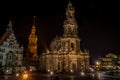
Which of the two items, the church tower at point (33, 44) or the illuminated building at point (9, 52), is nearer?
the illuminated building at point (9, 52)

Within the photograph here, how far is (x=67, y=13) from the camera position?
9056cm

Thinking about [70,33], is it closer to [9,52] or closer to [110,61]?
[9,52]

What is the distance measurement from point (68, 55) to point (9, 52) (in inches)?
827

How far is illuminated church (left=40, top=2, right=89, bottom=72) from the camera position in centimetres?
8344

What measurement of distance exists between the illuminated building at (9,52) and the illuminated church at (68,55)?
10679mm

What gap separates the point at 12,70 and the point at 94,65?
2202 inches

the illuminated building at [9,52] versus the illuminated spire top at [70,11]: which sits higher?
the illuminated spire top at [70,11]

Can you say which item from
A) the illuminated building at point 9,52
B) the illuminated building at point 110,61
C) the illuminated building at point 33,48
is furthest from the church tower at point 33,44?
the illuminated building at point 110,61

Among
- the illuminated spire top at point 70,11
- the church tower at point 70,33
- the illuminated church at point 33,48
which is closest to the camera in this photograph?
the church tower at point 70,33

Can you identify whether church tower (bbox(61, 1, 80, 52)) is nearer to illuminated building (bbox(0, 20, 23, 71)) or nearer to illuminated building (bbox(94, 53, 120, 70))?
illuminated building (bbox(0, 20, 23, 71))

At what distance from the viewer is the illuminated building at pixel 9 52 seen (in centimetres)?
7425

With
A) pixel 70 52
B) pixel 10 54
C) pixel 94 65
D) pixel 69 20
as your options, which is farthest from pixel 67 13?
pixel 94 65

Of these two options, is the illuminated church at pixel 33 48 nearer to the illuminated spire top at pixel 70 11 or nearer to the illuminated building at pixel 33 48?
the illuminated building at pixel 33 48

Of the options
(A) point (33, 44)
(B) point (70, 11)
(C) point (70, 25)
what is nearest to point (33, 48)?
(A) point (33, 44)
